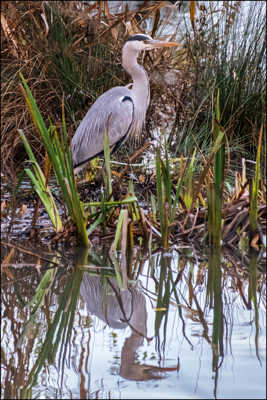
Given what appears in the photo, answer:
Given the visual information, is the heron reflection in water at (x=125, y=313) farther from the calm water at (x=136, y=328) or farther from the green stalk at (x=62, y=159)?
the green stalk at (x=62, y=159)

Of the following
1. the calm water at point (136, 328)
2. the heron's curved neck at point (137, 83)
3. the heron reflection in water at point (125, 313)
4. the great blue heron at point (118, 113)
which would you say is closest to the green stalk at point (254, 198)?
the calm water at point (136, 328)

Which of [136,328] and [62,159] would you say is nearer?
[136,328]

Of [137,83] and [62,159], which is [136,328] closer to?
[62,159]

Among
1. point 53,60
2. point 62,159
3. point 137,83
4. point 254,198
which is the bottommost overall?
point 254,198

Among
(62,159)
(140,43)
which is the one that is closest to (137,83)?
(140,43)

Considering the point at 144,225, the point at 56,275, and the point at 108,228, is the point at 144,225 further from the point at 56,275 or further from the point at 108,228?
the point at 56,275

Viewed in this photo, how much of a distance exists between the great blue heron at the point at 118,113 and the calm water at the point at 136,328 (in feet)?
5.63

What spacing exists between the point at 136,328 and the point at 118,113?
281cm

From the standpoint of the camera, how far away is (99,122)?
4.70 metres

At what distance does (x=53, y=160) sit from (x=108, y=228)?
1.90ft

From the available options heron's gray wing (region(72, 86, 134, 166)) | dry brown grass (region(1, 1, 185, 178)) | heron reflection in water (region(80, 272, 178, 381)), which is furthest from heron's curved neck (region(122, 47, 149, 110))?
heron reflection in water (region(80, 272, 178, 381))

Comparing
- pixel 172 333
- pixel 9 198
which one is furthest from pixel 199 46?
pixel 172 333

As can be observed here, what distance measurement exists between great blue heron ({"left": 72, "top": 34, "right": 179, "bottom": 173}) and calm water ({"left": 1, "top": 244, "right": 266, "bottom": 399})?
5.63ft

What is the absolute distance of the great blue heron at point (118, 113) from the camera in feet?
15.4
